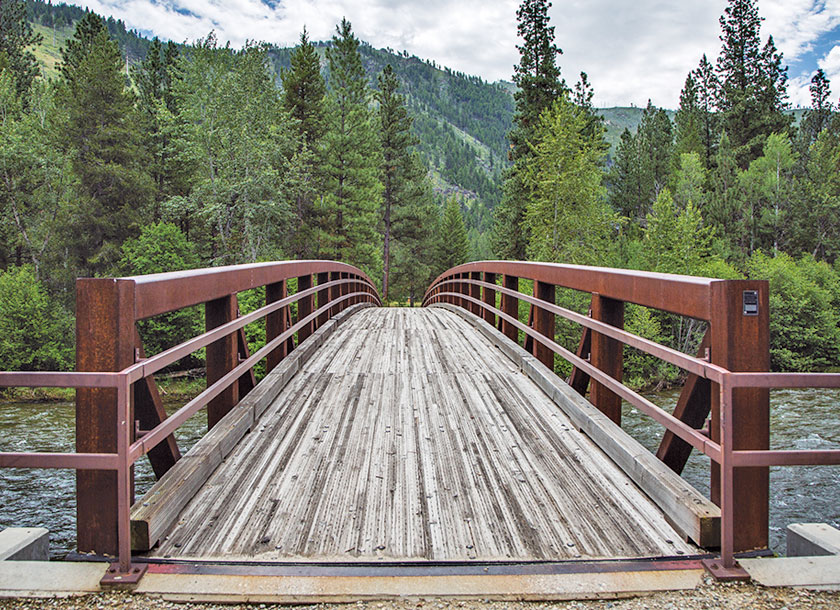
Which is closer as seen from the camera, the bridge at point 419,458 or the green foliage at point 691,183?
the bridge at point 419,458

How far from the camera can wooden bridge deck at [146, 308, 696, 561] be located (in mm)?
2291

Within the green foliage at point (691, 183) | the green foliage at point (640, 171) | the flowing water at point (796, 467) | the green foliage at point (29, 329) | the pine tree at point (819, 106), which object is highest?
the pine tree at point (819, 106)

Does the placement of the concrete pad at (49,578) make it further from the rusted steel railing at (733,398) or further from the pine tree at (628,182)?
the pine tree at (628,182)

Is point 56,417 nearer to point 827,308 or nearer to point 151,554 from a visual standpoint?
point 151,554

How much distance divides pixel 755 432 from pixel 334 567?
1.79 meters

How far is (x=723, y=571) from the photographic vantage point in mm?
2082

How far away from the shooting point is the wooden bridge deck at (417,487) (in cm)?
229

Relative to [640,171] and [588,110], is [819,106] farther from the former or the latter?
[588,110]

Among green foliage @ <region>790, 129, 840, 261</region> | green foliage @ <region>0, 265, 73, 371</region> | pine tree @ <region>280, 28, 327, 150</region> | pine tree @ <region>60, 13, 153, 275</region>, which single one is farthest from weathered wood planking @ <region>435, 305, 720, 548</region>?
green foliage @ <region>790, 129, 840, 261</region>

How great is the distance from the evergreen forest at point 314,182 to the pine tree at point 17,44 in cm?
16

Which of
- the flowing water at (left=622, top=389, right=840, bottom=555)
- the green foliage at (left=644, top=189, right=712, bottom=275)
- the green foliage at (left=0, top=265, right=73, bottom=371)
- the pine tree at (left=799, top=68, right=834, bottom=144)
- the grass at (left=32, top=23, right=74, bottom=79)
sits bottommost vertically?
the flowing water at (left=622, top=389, right=840, bottom=555)

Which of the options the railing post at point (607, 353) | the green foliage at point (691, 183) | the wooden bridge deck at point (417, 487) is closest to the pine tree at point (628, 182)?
the green foliage at point (691, 183)

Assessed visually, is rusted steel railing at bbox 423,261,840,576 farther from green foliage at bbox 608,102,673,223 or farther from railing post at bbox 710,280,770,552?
green foliage at bbox 608,102,673,223

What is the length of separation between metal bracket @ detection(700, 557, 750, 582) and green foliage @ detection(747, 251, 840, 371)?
27.6 metres
